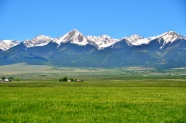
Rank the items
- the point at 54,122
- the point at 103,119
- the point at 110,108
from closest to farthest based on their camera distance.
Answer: the point at 54,122 → the point at 103,119 → the point at 110,108

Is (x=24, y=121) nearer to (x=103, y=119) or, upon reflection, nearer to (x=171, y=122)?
(x=103, y=119)

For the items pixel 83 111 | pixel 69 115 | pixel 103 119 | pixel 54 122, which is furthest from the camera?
pixel 83 111

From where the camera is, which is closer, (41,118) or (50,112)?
(41,118)

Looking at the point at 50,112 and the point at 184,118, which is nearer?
the point at 184,118

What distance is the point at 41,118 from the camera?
91.8 ft

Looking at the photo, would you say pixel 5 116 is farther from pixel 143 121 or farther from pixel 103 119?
pixel 143 121

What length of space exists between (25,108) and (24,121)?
7599 millimetres

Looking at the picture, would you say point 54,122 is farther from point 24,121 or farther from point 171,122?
point 171,122

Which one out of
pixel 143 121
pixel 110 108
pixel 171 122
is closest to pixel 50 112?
pixel 110 108

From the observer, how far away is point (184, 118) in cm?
2889

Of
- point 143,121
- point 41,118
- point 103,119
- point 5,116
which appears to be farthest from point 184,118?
point 5,116

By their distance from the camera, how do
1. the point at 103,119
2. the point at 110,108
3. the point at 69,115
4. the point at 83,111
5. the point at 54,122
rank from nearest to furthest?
the point at 54,122, the point at 103,119, the point at 69,115, the point at 83,111, the point at 110,108

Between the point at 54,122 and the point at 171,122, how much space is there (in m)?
9.86

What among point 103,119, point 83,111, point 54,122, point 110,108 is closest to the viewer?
point 54,122
